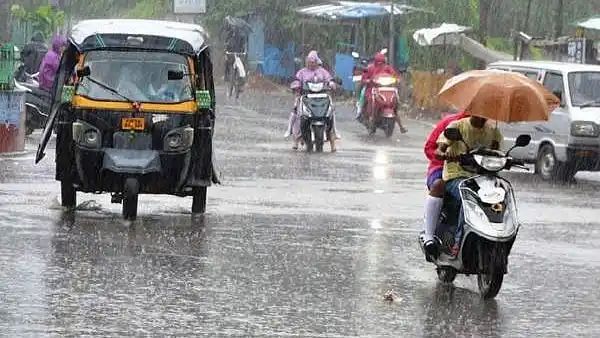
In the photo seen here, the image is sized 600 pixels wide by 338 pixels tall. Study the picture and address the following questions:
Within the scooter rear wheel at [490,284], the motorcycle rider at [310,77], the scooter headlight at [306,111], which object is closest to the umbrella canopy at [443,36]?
the motorcycle rider at [310,77]

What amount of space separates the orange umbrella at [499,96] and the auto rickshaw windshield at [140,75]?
14.7 feet

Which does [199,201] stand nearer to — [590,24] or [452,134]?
[452,134]

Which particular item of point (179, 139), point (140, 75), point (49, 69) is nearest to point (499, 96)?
point (179, 139)

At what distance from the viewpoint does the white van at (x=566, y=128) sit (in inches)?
909

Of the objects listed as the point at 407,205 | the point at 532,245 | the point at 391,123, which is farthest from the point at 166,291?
the point at 391,123

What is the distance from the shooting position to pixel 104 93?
52.0ft

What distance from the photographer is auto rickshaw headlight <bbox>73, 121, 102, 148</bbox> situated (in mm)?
15523

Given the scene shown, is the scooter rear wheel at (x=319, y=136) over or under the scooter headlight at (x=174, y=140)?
under

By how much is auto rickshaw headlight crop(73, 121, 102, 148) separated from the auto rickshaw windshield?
552mm

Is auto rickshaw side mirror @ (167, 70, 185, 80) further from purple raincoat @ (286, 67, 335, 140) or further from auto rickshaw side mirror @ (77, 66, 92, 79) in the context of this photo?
purple raincoat @ (286, 67, 335, 140)

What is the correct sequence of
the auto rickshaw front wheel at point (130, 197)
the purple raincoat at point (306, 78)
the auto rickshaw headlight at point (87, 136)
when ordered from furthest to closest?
the purple raincoat at point (306, 78), the auto rickshaw headlight at point (87, 136), the auto rickshaw front wheel at point (130, 197)

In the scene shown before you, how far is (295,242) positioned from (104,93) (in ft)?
9.16

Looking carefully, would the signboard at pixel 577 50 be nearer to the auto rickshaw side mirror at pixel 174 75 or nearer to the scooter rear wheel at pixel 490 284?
the auto rickshaw side mirror at pixel 174 75

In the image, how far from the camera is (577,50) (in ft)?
116
